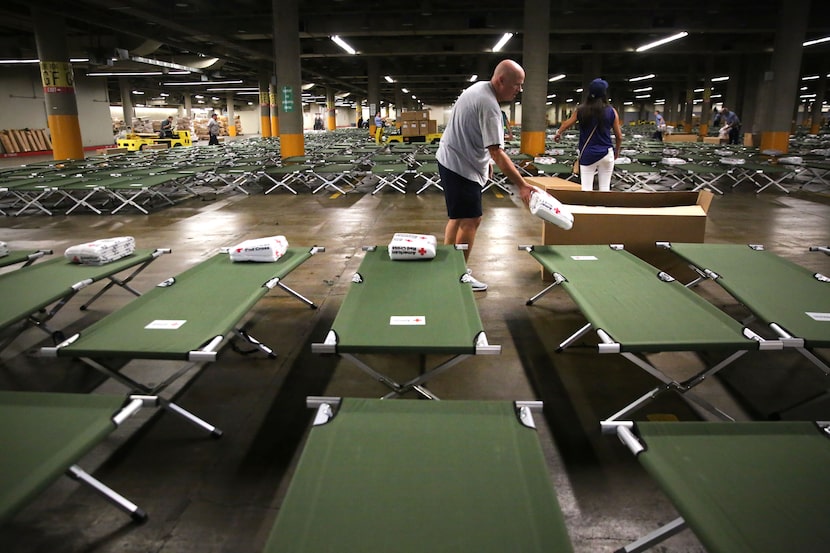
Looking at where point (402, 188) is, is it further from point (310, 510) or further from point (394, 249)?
point (310, 510)

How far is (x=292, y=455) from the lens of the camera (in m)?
2.14

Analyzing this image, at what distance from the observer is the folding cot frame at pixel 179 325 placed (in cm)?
211

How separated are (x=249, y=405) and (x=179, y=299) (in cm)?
72

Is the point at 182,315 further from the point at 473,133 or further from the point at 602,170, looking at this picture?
the point at 602,170

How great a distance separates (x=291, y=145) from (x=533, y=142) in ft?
19.9

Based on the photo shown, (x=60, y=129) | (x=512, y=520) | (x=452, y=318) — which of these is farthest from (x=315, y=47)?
(x=512, y=520)

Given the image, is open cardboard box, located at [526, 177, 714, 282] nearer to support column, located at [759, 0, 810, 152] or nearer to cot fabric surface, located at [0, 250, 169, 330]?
cot fabric surface, located at [0, 250, 169, 330]

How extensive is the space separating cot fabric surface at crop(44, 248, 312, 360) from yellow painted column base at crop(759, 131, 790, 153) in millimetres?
15247

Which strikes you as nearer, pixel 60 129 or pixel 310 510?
pixel 310 510

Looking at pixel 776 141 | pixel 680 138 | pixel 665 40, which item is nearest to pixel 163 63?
pixel 665 40

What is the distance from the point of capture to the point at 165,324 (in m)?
2.43

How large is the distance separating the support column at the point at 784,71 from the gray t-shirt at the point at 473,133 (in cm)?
1387

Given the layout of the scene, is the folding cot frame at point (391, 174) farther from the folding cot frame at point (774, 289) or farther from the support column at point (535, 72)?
the folding cot frame at point (774, 289)

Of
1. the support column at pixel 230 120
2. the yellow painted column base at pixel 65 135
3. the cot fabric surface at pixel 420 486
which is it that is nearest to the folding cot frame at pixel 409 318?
the cot fabric surface at pixel 420 486
